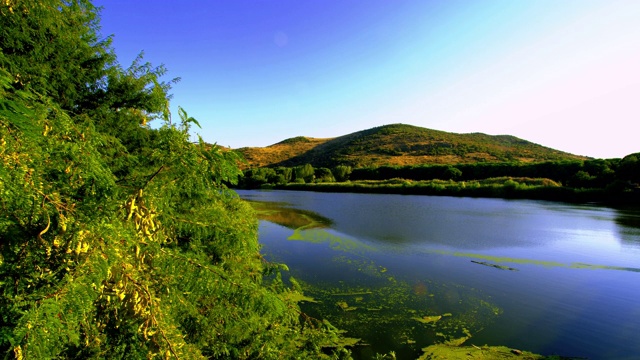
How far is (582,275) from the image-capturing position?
41.5ft

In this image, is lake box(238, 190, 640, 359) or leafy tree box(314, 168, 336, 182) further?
leafy tree box(314, 168, 336, 182)

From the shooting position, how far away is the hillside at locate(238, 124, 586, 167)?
291ft

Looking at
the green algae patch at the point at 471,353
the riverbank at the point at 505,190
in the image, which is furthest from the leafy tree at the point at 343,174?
the green algae patch at the point at 471,353

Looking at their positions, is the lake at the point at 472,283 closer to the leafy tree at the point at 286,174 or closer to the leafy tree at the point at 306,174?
the leafy tree at the point at 306,174

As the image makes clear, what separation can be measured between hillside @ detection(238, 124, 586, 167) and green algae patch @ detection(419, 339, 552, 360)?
81.4m

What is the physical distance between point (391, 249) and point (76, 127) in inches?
643

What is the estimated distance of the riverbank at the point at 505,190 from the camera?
39.4 m

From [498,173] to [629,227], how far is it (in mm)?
39301

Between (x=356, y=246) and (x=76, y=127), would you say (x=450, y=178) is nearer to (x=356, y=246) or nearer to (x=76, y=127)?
(x=356, y=246)

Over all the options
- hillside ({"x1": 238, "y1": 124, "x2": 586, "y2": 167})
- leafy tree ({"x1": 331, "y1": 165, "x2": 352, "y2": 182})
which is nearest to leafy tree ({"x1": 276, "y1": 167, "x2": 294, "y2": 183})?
leafy tree ({"x1": 331, "y1": 165, "x2": 352, "y2": 182})

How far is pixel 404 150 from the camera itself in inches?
4033

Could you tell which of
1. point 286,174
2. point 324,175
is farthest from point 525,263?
point 286,174

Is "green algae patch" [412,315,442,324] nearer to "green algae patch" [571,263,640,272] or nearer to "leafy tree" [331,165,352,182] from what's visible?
"green algae patch" [571,263,640,272]

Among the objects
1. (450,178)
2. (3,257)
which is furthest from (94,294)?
(450,178)
